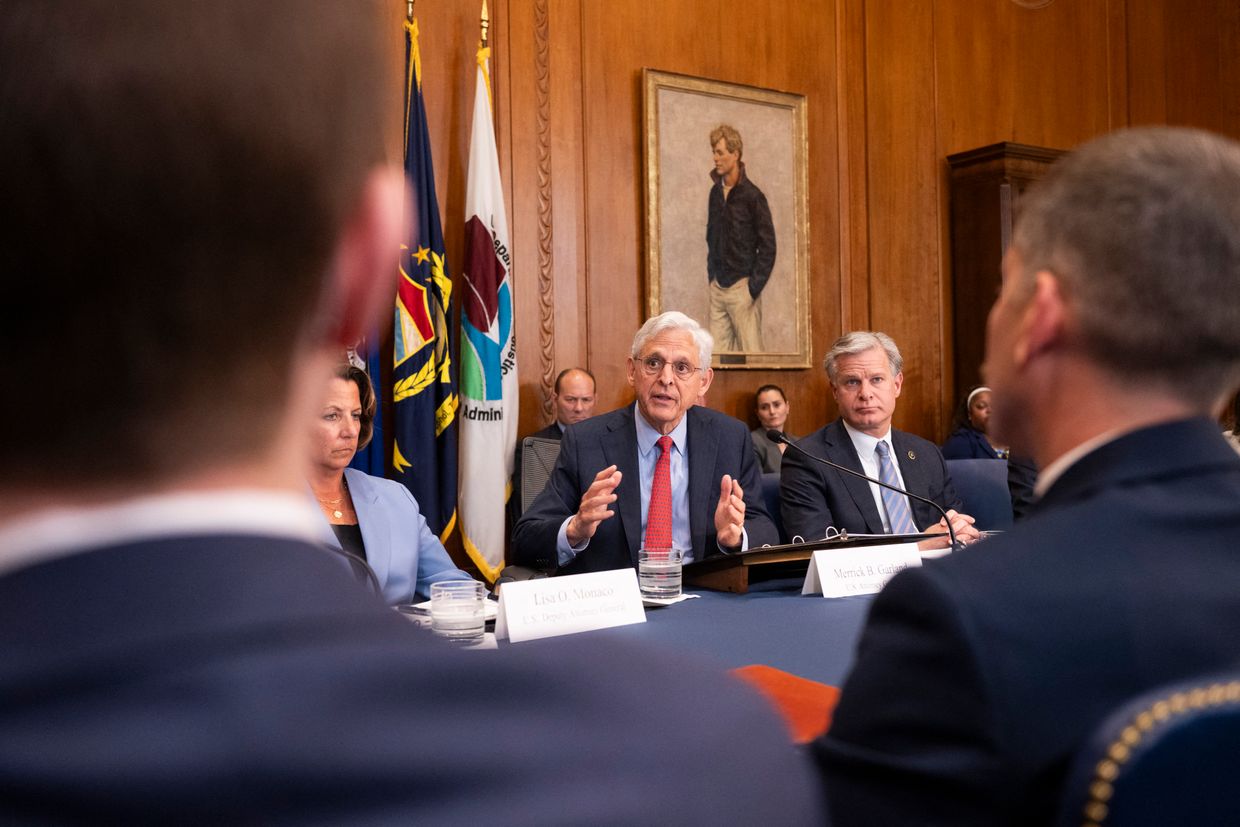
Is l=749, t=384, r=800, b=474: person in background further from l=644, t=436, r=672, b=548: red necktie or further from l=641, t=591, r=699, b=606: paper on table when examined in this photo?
l=641, t=591, r=699, b=606: paper on table

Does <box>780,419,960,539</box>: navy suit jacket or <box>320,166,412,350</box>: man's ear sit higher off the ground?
<box>320,166,412,350</box>: man's ear

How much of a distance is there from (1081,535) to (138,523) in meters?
0.87

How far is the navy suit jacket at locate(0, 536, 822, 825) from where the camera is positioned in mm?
365

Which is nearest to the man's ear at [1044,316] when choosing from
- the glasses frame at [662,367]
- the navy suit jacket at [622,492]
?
the navy suit jacket at [622,492]

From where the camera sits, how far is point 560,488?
376cm

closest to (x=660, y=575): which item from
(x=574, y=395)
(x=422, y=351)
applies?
(x=422, y=351)

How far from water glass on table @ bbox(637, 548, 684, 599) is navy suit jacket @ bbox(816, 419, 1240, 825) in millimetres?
1827

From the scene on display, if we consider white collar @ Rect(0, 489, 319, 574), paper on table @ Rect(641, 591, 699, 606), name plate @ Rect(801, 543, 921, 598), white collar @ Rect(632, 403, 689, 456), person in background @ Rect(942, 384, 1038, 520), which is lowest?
paper on table @ Rect(641, 591, 699, 606)

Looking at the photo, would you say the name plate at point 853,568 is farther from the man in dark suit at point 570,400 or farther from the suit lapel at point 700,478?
the man in dark suit at point 570,400

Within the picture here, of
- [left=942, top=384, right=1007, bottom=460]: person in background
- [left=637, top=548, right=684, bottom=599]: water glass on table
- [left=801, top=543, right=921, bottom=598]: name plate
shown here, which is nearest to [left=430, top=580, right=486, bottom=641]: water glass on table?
[left=637, top=548, right=684, bottom=599]: water glass on table

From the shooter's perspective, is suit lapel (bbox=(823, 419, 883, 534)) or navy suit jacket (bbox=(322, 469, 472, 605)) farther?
suit lapel (bbox=(823, 419, 883, 534))

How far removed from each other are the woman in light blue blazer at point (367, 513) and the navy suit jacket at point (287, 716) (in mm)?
2512

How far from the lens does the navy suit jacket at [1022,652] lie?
2.91ft

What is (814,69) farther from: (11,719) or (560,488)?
(11,719)
